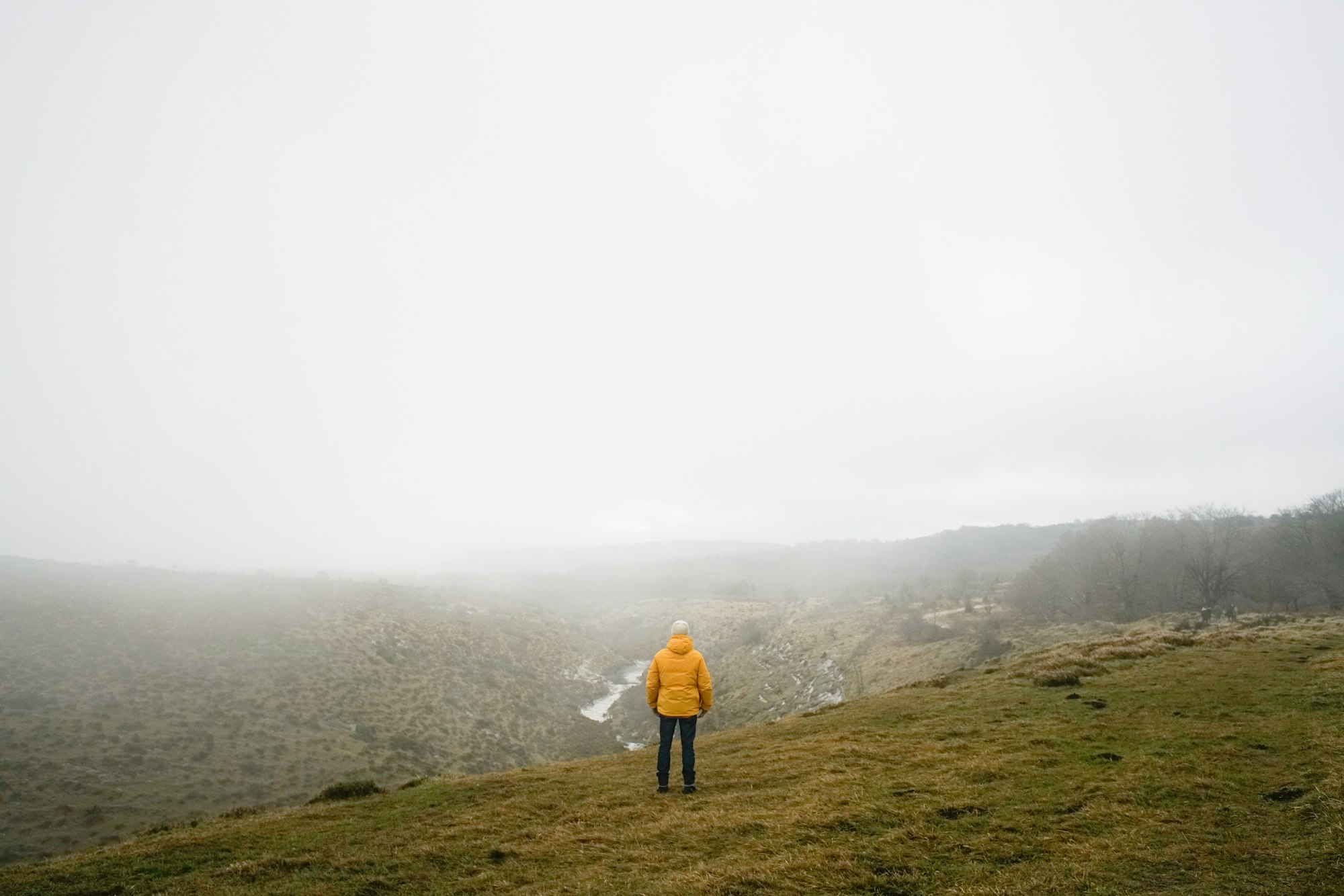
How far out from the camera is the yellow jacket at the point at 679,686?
522 inches

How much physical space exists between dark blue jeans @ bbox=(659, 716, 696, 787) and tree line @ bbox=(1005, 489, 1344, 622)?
5808 centimetres

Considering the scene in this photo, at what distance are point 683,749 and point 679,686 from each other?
1.55 m

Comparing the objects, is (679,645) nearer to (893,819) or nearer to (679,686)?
(679,686)

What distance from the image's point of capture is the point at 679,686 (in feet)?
43.7

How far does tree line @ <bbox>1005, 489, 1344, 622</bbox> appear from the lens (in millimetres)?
56344

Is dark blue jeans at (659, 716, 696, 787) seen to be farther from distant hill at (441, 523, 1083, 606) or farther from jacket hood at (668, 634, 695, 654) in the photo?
distant hill at (441, 523, 1083, 606)

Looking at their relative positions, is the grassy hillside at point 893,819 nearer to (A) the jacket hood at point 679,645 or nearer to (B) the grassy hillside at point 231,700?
(A) the jacket hood at point 679,645

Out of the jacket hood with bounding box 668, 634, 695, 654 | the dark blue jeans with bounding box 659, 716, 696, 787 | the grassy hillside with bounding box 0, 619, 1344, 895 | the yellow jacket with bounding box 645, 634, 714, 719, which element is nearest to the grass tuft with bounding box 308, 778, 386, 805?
the grassy hillside with bounding box 0, 619, 1344, 895

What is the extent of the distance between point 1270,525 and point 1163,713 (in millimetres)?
86851

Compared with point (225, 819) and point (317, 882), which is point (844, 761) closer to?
point (317, 882)

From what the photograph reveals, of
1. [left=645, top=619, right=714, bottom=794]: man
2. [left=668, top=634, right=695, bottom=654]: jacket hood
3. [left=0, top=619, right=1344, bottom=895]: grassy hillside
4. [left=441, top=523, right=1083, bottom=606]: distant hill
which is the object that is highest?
[left=668, top=634, right=695, bottom=654]: jacket hood

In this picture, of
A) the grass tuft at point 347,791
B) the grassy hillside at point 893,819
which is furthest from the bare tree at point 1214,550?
the grass tuft at point 347,791

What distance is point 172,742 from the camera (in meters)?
32.7

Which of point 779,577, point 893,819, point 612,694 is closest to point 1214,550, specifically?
point 612,694
